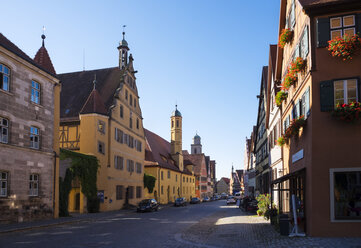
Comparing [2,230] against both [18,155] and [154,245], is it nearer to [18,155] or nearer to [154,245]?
[18,155]

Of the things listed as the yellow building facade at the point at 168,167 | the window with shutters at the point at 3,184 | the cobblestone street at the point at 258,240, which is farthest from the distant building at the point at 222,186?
the cobblestone street at the point at 258,240

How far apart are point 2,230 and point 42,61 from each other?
14004 millimetres

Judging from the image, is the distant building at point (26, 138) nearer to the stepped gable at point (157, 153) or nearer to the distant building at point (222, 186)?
the stepped gable at point (157, 153)

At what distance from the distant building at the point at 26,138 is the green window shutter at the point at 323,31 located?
52.5 ft

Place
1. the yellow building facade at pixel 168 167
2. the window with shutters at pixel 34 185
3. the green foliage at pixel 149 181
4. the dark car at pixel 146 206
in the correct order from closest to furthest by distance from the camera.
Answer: the window with shutters at pixel 34 185 < the dark car at pixel 146 206 < the green foliage at pixel 149 181 < the yellow building facade at pixel 168 167

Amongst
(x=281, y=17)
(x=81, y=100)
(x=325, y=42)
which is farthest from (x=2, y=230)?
(x=81, y=100)

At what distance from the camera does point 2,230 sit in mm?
17719

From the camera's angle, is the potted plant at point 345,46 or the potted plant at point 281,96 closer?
the potted plant at point 345,46

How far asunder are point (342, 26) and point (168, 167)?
1917 inches

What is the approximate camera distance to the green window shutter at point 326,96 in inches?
583

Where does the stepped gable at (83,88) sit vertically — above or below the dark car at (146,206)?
above

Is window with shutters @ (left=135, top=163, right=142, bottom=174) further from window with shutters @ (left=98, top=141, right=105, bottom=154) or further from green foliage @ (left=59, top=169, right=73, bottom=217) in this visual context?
green foliage @ (left=59, top=169, right=73, bottom=217)

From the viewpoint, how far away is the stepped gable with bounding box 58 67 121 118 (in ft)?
129

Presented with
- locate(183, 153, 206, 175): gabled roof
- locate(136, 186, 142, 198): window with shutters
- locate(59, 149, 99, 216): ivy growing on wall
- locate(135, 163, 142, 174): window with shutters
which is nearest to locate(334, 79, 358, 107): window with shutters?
locate(59, 149, 99, 216): ivy growing on wall
